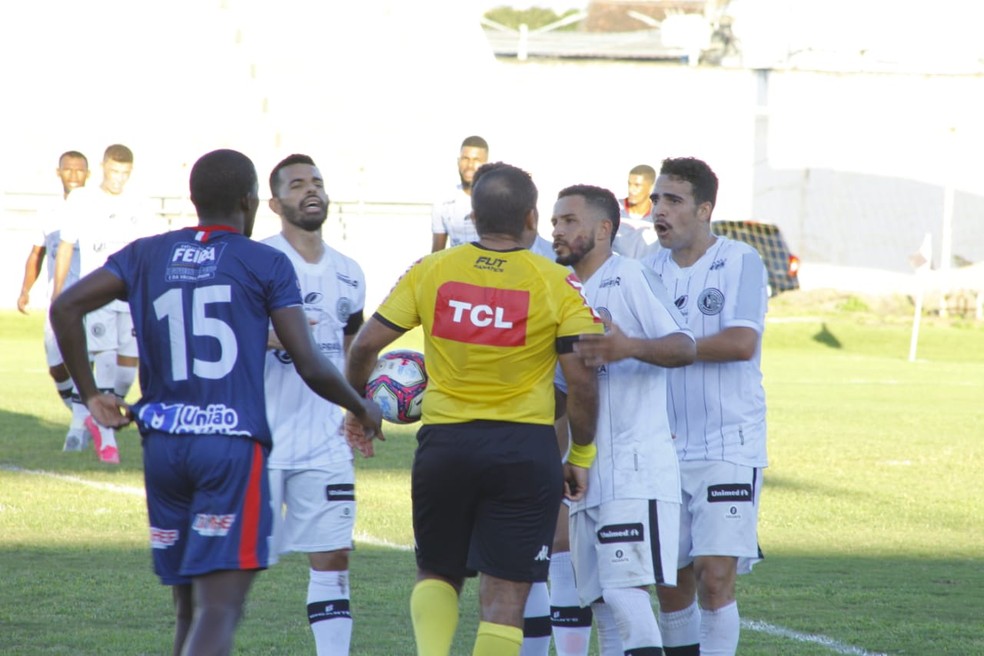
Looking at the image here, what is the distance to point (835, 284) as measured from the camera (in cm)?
3909

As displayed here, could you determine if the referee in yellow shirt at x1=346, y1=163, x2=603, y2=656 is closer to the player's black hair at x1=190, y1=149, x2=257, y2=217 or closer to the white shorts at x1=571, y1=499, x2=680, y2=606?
the white shorts at x1=571, y1=499, x2=680, y2=606

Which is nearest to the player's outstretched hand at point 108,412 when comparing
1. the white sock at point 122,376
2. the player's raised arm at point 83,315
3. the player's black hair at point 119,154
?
the player's raised arm at point 83,315

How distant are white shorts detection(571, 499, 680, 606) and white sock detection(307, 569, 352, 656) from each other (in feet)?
3.37

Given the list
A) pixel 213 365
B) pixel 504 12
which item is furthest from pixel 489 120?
pixel 504 12

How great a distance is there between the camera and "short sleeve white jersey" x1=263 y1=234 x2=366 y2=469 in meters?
5.90

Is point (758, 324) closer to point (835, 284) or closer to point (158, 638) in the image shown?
point (158, 638)

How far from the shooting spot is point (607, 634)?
557 centimetres

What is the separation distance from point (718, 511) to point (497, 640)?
4.17 feet

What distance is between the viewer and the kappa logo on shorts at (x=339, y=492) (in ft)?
19.4

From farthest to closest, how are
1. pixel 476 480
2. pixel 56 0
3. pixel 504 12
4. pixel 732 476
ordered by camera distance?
pixel 504 12 < pixel 56 0 < pixel 732 476 < pixel 476 480

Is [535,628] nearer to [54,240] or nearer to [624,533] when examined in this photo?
[624,533]

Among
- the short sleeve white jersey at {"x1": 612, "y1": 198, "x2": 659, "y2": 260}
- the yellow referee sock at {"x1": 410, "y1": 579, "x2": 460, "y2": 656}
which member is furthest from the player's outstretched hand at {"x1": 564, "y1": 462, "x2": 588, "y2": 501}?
the short sleeve white jersey at {"x1": 612, "y1": 198, "x2": 659, "y2": 260}

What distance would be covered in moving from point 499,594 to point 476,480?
40 centimetres

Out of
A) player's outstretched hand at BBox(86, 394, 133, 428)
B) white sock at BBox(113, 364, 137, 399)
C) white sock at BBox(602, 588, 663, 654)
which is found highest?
player's outstretched hand at BBox(86, 394, 133, 428)
